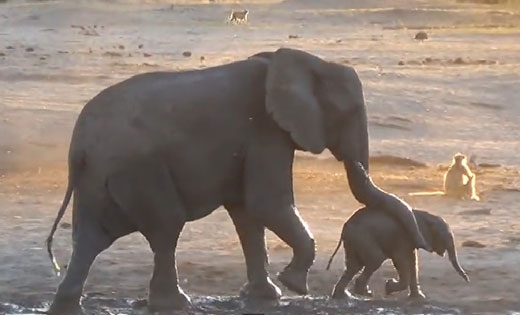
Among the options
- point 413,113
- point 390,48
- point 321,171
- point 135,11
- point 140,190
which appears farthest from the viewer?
point 135,11

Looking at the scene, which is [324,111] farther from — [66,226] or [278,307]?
[66,226]

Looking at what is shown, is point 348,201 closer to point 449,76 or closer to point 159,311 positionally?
point 159,311

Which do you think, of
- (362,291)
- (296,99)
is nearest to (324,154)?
(362,291)

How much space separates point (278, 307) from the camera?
29.7 feet

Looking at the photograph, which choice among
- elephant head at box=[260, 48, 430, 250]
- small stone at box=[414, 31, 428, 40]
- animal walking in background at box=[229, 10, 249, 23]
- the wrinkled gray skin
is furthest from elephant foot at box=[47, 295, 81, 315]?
animal walking in background at box=[229, 10, 249, 23]

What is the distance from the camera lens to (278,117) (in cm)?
874

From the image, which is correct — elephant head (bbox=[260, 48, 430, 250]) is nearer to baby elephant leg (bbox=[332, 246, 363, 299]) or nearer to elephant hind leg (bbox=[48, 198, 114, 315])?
baby elephant leg (bbox=[332, 246, 363, 299])

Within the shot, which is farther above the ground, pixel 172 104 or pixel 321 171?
pixel 172 104

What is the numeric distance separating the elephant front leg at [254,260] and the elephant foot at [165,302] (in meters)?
0.56

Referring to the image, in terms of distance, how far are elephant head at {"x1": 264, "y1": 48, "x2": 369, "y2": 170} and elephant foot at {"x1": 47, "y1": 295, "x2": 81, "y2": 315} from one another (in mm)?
1550

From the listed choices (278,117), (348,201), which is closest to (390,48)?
(348,201)

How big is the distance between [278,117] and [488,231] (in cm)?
384

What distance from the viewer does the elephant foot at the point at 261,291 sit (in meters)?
9.23

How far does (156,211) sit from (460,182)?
563 centimetres
